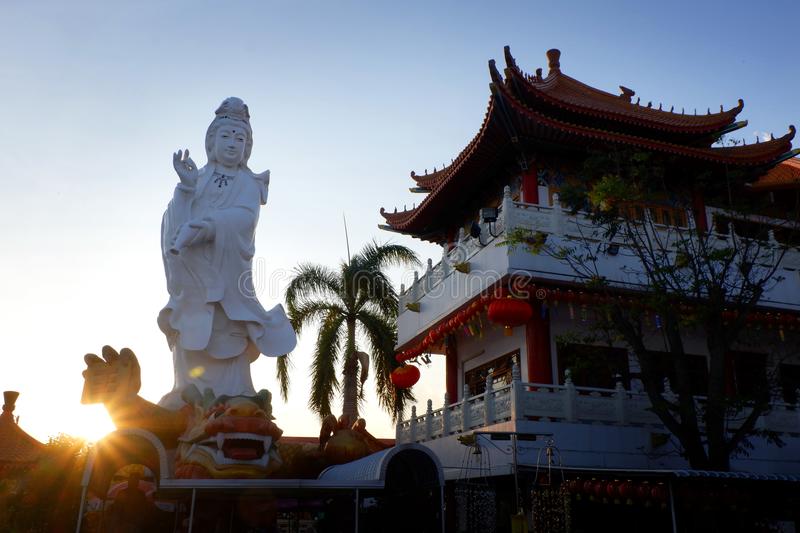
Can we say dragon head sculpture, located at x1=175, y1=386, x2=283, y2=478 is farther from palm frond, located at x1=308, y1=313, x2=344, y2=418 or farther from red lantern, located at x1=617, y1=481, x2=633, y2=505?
palm frond, located at x1=308, y1=313, x2=344, y2=418

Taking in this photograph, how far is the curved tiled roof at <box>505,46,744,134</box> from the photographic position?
14.4m

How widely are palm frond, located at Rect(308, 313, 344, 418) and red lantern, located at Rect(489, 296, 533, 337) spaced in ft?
24.4

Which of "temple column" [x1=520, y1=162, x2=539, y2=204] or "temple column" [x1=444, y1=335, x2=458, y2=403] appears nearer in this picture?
"temple column" [x1=520, y1=162, x2=539, y2=204]

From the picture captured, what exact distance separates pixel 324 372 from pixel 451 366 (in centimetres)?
362

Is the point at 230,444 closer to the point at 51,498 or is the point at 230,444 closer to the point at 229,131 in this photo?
the point at 51,498

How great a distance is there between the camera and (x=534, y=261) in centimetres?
1292

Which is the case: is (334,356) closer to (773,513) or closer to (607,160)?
(607,160)

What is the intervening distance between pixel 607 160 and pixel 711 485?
5.46 m

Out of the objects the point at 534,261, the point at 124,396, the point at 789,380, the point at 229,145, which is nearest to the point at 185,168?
the point at 229,145

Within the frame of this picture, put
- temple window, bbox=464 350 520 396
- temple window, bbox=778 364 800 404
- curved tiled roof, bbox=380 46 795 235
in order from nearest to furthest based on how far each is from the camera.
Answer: curved tiled roof, bbox=380 46 795 235 → temple window, bbox=464 350 520 396 → temple window, bbox=778 364 800 404

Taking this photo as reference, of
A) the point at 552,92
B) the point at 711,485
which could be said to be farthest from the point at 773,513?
the point at 552,92

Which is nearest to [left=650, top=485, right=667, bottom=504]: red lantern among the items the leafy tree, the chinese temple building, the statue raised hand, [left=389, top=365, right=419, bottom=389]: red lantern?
the chinese temple building

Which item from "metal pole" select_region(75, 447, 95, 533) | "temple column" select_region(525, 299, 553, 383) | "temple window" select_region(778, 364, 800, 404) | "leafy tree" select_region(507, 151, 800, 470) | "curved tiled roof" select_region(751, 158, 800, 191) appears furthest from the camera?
"curved tiled roof" select_region(751, 158, 800, 191)

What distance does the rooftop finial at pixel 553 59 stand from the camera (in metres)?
18.5
